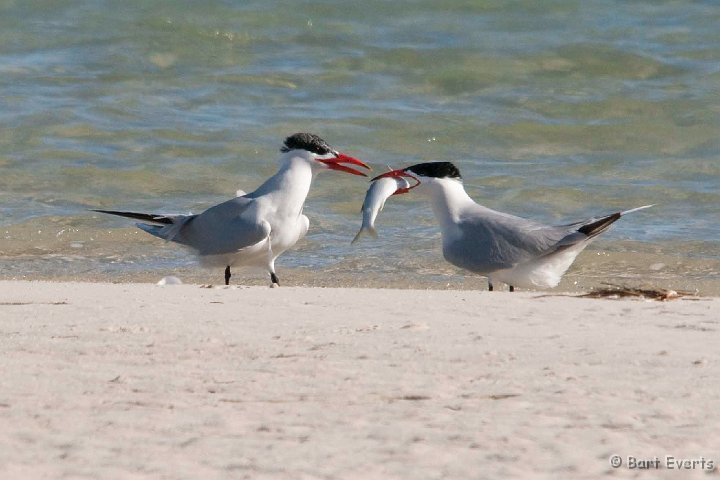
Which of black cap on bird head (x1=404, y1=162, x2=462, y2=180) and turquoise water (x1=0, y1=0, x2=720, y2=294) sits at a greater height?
black cap on bird head (x1=404, y1=162, x2=462, y2=180)

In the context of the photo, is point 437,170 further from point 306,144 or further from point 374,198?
point 306,144

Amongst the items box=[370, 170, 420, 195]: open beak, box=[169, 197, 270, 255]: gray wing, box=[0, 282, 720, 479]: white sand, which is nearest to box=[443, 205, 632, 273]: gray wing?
box=[370, 170, 420, 195]: open beak

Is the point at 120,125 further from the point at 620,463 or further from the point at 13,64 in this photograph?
the point at 620,463

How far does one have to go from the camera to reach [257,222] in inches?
230

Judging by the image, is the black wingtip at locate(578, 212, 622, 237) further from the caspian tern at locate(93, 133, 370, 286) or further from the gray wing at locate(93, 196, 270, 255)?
the gray wing at locate(93, 196, 270, 255)

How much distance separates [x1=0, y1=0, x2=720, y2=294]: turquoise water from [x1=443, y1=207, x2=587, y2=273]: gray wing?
733mm

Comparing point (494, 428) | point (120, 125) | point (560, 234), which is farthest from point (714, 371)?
point (120, 125)

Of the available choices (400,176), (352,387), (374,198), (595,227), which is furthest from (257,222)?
(352,387)

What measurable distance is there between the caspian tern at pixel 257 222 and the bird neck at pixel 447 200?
0.35 metres

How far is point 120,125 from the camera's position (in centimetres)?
990

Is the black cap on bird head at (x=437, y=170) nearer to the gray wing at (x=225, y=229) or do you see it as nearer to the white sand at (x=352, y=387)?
the gray wing at (x=225, y=229)

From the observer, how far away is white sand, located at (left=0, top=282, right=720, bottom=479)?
98.8 inches

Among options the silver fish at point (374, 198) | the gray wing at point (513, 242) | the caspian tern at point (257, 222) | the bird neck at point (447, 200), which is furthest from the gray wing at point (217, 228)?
the gray wing at point (513, 242)

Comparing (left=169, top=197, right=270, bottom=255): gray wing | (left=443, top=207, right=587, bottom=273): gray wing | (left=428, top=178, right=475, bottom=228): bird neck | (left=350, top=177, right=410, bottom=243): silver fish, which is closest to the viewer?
(left=443, top=207, right=587, bottom=273): gray wing
